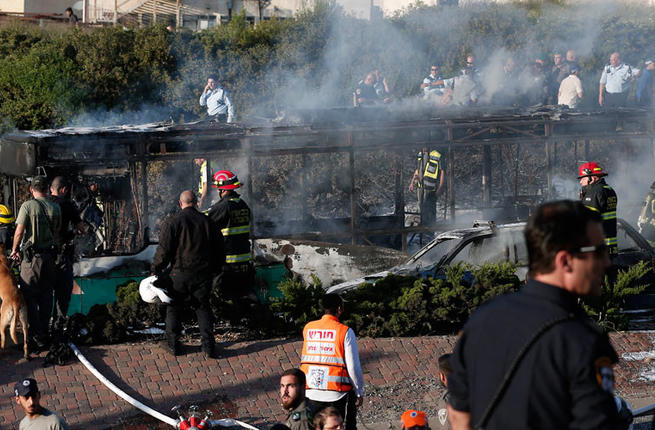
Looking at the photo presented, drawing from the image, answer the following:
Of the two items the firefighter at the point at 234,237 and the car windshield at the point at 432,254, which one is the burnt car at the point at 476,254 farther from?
the firefighter at the point at 234,237

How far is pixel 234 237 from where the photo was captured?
9727 mm

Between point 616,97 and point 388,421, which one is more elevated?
point 616,97

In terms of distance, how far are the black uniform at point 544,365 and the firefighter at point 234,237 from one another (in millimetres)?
6675

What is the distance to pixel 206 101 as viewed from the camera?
1806 cm

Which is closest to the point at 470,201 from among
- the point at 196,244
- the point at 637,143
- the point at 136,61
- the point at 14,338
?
the point at 637,143

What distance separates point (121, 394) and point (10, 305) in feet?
5.15

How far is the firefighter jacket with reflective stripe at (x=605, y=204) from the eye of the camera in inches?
418

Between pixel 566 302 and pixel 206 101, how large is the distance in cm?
1581

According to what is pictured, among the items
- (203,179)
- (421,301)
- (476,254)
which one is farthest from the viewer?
(203,179)

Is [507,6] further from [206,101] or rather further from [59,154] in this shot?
[59,154]

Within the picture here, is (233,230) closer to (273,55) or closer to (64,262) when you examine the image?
(64,262)

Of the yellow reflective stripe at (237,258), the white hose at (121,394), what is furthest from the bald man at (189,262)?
the yellow reflective stripe at (237,258)

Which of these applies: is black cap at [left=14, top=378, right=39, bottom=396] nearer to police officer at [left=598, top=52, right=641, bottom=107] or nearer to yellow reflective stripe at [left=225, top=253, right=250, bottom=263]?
yellow reflective stripe at [left=225, top=253, right=250, bottom=263]

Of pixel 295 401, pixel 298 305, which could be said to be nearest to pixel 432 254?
pixel 298 305
